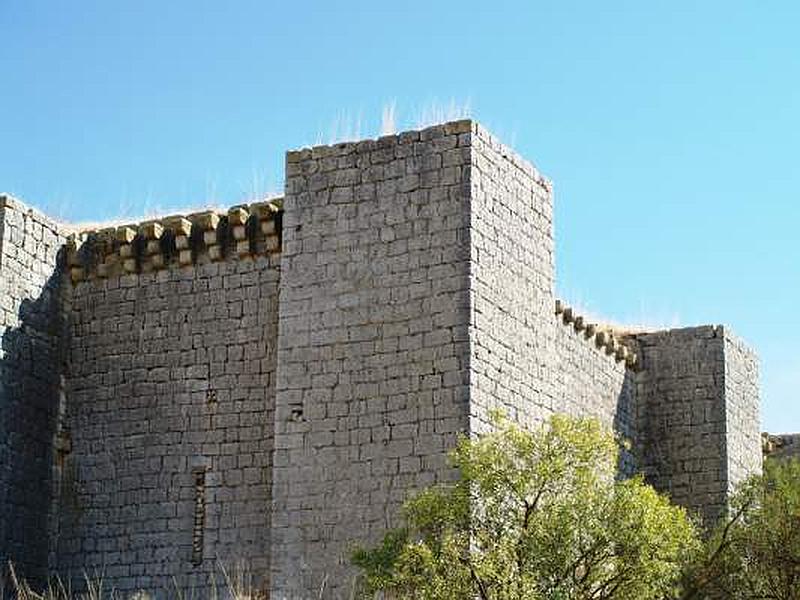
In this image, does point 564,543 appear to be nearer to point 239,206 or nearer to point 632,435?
point 239,206

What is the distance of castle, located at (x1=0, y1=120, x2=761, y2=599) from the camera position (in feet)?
54.2

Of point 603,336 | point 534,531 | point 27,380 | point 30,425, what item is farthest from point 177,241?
point 603,336

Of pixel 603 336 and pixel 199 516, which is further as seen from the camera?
pixel 603 336

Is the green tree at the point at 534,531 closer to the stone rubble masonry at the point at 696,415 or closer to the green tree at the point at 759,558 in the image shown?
the green tree at the point at 759,558

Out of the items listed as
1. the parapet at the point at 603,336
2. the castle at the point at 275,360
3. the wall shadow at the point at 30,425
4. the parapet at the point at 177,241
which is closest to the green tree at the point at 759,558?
the castle at the point at 275,360

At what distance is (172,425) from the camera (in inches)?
727

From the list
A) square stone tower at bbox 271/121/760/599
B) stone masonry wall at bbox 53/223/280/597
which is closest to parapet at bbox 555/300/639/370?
square stone tower at bbox 271/121/760/599

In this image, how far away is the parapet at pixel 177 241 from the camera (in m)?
18.4

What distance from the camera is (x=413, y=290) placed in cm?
1675

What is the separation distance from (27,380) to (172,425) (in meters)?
1.79

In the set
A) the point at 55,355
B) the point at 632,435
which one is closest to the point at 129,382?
the point at 55,355

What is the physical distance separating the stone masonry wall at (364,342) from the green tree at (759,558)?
3737 mm

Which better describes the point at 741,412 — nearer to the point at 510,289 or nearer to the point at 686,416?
the point at 686,416

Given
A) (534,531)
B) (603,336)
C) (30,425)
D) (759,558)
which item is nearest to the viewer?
(534,531)
